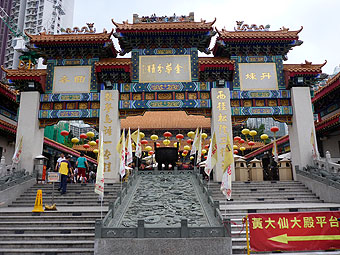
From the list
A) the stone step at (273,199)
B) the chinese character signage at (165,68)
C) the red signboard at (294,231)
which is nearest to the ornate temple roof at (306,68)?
the chinese character signage at (165,68)

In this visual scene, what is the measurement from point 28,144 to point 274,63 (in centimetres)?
1451

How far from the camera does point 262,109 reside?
15883 millimetres

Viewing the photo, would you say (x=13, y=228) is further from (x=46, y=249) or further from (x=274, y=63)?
(x=274, y=63)

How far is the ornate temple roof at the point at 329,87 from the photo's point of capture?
56.5ft

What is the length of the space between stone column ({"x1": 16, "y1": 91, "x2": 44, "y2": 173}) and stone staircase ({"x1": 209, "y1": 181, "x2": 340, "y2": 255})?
961cm

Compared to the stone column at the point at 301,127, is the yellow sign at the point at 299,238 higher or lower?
lower

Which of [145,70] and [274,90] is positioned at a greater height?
[145,70]

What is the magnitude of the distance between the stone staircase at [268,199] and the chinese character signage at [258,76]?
563 centimetres

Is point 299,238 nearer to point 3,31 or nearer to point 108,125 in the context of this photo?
point 108,125

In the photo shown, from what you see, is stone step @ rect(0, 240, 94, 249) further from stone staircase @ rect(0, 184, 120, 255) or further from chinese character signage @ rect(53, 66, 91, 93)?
chinese character signage @ rect(53, 66, 91, 93)

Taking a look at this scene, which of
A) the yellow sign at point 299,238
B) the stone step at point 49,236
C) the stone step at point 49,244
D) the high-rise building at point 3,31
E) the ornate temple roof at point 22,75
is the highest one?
the high-rise building at point 3,31

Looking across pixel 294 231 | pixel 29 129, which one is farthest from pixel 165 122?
pixel 294 231

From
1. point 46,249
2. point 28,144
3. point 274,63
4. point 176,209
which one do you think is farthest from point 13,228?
point 274,63

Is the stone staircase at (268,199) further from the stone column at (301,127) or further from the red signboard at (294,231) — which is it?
the red signboard at (294,231)
